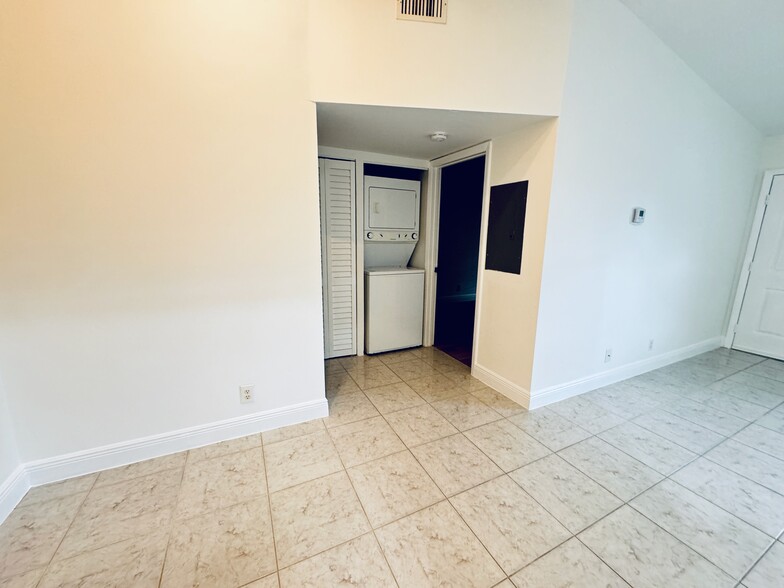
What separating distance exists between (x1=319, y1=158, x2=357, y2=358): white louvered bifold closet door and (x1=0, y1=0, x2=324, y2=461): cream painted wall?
38.8 inches

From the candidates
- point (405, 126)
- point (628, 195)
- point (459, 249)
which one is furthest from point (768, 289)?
point (405, 126)

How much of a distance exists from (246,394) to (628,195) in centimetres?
325

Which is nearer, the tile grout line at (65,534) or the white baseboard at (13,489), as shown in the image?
the tile grout line at (65,534)

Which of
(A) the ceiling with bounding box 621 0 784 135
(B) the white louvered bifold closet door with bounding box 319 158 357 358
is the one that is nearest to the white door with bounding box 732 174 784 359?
(A) the ceiling with bounding box 621 0 784 135

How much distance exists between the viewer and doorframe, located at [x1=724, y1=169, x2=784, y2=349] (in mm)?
3461

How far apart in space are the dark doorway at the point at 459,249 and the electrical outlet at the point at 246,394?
9.53ft

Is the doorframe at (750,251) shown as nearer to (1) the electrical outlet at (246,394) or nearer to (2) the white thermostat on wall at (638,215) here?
(2) the white thermostat on wall at (638,215)

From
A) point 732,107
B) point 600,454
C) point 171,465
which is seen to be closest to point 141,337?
point 171,465

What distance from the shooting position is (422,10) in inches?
67.9

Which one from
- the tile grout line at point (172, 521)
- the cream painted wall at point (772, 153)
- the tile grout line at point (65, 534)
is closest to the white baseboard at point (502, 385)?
the tile grout line at point (172, 521)

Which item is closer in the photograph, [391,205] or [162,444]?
[162,444]

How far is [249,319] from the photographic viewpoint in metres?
1.90

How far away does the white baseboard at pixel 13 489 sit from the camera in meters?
1.40

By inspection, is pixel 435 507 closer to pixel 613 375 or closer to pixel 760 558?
pixel 760 558
